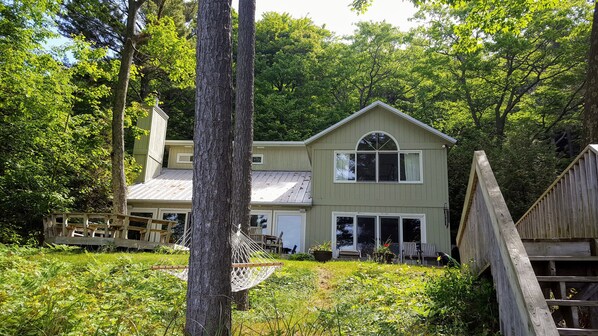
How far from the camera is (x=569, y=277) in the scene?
10.4 feet

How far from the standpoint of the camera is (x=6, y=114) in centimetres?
1112

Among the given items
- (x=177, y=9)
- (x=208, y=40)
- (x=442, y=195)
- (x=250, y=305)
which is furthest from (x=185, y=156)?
(x=208, y=40)

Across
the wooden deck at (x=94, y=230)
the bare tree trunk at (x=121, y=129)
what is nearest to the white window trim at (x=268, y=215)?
the wooden deck at (x=94, y=230)

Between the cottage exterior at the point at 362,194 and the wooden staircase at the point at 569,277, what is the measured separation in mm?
9080

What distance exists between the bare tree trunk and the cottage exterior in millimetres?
2557

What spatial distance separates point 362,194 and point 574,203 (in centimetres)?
950

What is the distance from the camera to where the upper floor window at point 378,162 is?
44.7ft

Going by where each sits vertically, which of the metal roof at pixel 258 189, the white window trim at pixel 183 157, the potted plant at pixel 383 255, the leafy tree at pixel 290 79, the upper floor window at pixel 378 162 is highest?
the leafy tree at pixel 290 79

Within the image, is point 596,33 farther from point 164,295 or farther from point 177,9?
point 177,9

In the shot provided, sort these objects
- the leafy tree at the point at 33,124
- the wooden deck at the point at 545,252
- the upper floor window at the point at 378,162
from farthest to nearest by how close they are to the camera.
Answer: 1. the upper floor window at the point at 378,162
2. the leafy tree at the point at 33,124
3. the wooden deck at the point at 545,252

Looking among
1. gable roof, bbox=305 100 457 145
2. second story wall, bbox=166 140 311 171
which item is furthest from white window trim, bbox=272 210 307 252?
second story wall, bbox=166 140 311 171

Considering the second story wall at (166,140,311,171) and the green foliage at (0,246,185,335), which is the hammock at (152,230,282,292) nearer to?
the green foliage at (0,246,185,335)

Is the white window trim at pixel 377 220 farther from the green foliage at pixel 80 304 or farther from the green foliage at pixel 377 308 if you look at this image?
the green foliage at pixel 80 304

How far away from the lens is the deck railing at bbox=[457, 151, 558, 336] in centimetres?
212
